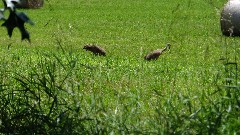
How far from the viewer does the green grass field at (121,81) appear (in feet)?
17.2

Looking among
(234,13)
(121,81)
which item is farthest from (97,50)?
(234,13)

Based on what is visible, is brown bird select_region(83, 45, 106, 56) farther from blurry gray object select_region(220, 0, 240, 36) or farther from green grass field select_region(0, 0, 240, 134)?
blurry gray object select_region(220, 0, 240, 36)

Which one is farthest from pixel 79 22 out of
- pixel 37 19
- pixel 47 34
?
pixel 47 34

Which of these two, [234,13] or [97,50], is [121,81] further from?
[234,13]

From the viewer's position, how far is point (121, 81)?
26.5 ft

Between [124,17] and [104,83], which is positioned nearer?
[104,83]

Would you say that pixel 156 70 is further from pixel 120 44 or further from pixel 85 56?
pixel 120 44

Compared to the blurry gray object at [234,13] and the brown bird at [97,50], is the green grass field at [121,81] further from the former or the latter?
→ the blurry gray object at [234,13]

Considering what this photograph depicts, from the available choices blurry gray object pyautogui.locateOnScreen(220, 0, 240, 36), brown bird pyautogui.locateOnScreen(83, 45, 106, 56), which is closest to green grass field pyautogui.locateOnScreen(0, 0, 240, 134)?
brown bird pyautogui.locateOnScreen(83, 45, 106, 56)

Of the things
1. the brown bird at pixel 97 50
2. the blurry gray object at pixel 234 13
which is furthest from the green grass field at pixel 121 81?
the blurry gray object at pixel 234 13

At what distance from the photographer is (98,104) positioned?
577 centimetres

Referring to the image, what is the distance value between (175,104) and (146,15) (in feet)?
41.0

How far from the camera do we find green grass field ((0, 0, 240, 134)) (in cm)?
524

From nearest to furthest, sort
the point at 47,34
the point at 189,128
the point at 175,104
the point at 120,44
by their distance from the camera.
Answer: the point at 189,128
the point at 175,104
the point at 120,44
the point at 47,34
